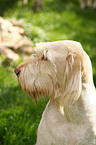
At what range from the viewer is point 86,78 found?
2381 mm

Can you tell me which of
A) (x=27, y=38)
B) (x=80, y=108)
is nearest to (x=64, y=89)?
(x=80, y=108)

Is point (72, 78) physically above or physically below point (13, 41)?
above

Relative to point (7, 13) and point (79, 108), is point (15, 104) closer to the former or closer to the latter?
point (79, 108)

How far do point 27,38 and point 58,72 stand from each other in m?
6.23

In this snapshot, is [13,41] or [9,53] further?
[13,41]

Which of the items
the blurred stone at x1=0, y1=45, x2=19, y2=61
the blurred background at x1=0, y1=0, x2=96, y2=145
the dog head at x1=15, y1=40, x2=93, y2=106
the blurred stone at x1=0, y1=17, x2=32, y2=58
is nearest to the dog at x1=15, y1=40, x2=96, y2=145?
the dog head at x1=15, y1=40, x2=93, y2=106

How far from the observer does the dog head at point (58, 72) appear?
7.36 feet

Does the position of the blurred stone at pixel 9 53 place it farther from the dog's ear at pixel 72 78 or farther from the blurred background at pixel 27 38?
the dog's ear at pixel 72 78

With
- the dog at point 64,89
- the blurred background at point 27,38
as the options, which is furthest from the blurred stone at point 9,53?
the dog at point 64,89

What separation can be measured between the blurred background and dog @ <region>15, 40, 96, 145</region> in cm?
38

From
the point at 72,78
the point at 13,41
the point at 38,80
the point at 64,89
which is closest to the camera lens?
the point at 72,78

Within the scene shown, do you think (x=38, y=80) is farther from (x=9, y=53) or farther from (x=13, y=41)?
(x=13, y=41)

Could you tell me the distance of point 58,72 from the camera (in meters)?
2.39

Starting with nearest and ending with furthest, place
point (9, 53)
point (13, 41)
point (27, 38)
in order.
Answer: point (9, 53) → point (13, 41) → point (27, 38)
